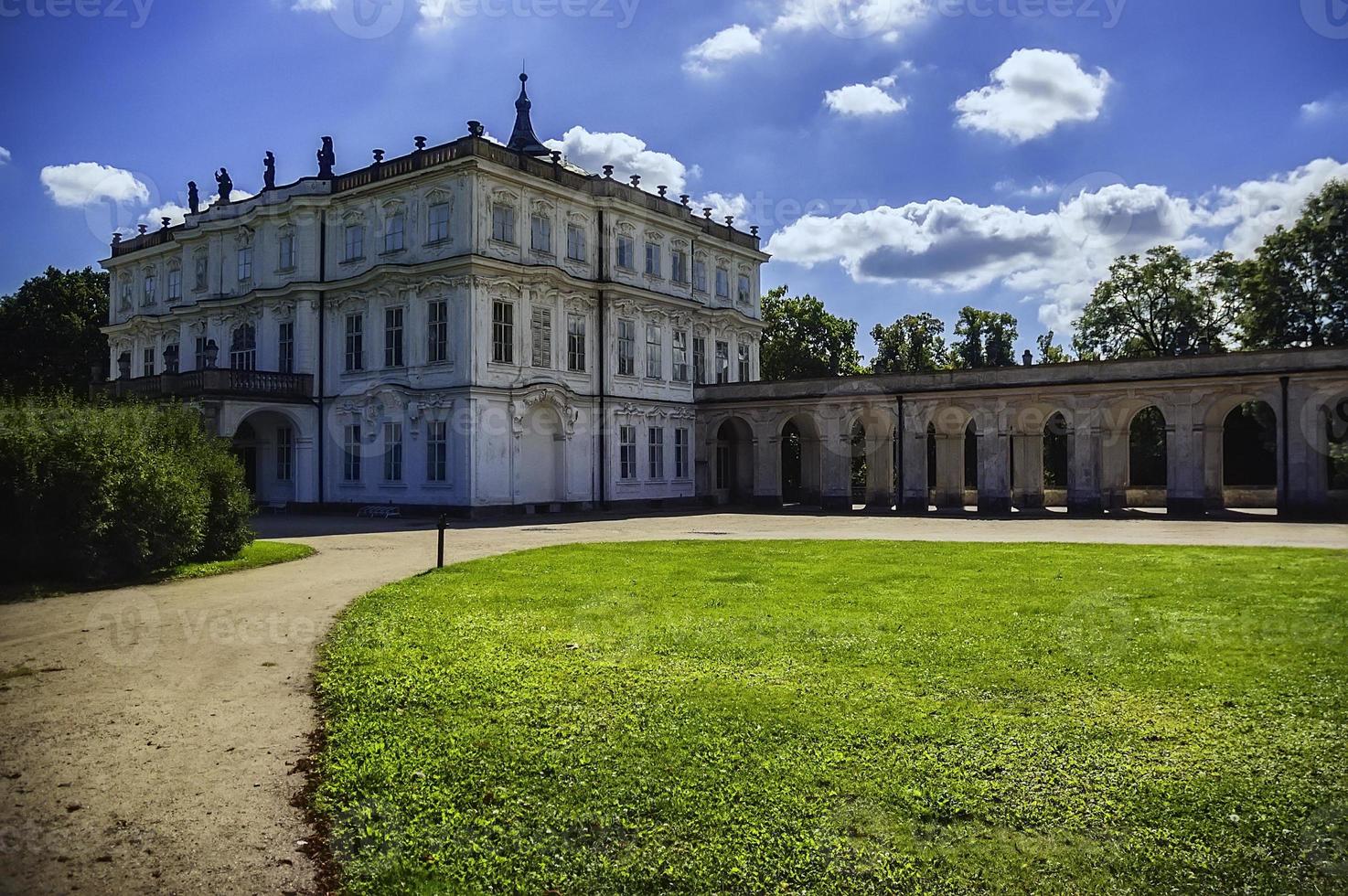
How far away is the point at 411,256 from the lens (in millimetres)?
32688

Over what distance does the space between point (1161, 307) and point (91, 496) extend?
5650 centimetres

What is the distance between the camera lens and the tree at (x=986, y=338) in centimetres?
6925

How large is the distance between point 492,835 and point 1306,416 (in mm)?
33283

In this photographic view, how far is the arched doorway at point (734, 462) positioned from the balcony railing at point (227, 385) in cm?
1866

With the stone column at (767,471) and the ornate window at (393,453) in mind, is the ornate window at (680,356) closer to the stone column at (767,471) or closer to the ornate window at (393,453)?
the stone column at (767,471)

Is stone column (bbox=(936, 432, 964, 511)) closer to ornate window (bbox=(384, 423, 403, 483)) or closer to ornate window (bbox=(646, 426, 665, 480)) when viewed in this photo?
ornate window (bbox=(646, 426, 665, 480))

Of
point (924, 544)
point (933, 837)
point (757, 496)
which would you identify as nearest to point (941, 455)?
point (757, 496)

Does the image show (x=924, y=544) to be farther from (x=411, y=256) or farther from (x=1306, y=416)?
(x=411, y=256)

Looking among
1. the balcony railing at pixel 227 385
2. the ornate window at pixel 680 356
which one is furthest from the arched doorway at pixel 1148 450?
the balcony railing at pixel 227 385

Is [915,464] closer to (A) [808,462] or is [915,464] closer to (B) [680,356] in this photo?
(A) [808,462]

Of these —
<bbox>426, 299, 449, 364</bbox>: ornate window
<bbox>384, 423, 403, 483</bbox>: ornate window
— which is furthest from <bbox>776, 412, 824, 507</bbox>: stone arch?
<bbox>384, 423, 403, 483</bbox>: ornate window

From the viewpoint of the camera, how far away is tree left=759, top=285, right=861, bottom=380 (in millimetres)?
58938

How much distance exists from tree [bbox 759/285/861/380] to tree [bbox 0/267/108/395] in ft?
126

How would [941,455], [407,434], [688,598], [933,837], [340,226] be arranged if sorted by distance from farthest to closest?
[941,455] → [340,226] → [407,434] → [688,598] → [933,837]
